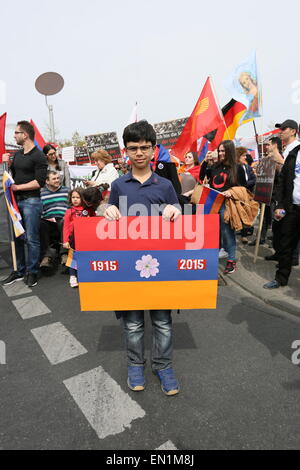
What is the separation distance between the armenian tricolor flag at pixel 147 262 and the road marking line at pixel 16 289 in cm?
245

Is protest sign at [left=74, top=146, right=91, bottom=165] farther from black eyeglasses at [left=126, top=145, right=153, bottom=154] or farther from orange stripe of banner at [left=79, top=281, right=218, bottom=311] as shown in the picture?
orange stripe of banner at [left=79, top=281, right=218, bottom=311]

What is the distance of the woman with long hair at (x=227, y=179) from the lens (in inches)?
178

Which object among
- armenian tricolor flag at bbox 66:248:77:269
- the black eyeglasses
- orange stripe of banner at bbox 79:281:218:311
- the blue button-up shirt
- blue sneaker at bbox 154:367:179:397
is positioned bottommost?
blue sneaker at bbox 154:367:179:397

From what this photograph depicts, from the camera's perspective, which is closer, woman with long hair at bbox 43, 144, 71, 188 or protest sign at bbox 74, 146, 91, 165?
woman with long hair at bbox 43, 144, 71, 188

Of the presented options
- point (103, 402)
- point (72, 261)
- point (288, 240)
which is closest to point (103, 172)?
point (72, 261)

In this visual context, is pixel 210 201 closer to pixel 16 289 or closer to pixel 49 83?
pixel 16 289

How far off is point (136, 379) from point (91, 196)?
2912 mm

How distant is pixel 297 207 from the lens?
3725 millimetres

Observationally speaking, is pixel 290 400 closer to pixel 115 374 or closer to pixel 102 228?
pixel 115 374

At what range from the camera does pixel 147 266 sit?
2029 millimetres

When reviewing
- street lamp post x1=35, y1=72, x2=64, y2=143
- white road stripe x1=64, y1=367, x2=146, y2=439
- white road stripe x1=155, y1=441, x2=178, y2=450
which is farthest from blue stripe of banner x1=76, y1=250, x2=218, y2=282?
street lamp post x1=35, y1=72, x2=64, y2=143

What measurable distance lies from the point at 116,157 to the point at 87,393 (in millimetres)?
11253

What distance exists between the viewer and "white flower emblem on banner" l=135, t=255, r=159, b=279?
2.02 metres
